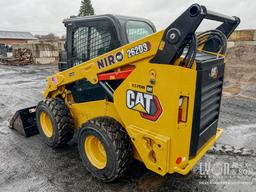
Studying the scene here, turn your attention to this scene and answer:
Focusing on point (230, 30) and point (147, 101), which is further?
point (230, 30)

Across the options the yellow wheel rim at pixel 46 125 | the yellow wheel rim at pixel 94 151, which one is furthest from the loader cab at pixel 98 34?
the yellow wheel rim at pixel 94 151

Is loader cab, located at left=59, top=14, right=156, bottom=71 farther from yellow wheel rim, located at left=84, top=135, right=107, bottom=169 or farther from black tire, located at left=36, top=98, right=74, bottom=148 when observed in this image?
yellow wheel rim, located at left=84, top=135, right=107, bottom=169

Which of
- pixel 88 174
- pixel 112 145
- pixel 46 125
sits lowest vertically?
pixel 88 174

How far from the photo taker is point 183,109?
2.57m

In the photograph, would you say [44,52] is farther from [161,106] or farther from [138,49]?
[161,106]

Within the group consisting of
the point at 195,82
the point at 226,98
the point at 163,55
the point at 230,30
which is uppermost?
the point at 230,30

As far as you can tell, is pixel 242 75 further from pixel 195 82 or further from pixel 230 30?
pixel 195 82

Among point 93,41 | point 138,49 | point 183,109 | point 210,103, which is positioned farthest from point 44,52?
point 183,109

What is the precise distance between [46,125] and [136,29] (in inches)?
96.7

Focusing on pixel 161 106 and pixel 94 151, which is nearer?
pixel 161 106

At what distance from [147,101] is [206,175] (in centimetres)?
163

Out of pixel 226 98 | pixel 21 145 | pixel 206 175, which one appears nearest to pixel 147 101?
pixel 206 175

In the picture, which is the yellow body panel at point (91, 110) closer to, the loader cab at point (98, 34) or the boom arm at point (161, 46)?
the boom arm at point (161, 46)

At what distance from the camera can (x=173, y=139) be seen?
8.50ft
